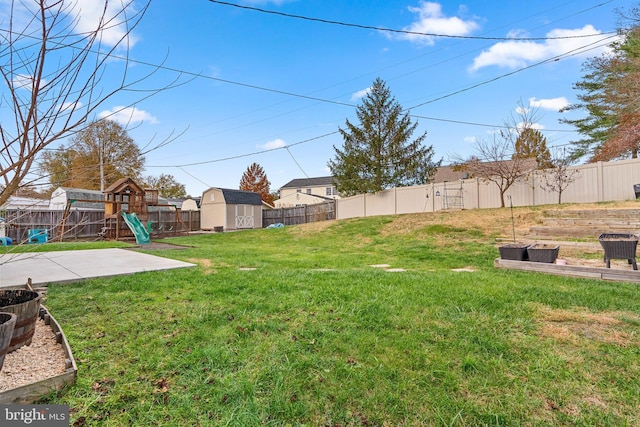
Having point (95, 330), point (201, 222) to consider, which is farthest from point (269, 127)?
point (95, 330)

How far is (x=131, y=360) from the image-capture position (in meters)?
2.05

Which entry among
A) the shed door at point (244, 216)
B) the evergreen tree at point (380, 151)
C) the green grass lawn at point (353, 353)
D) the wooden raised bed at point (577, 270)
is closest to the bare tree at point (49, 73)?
the green grass lawn at point (353, 353)

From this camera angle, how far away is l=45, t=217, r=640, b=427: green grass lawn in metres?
1.58

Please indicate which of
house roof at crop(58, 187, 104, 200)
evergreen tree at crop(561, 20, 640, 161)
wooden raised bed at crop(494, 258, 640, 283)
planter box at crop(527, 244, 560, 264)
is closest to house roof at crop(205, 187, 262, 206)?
house roof at crop(58, 187, 104, 200)

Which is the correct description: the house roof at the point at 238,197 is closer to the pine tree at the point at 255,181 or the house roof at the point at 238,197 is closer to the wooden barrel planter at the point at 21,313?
the pine tree at the point at 255,181

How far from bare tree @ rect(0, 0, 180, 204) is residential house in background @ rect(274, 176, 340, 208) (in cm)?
2997

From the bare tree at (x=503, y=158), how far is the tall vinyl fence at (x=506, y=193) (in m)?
0.42

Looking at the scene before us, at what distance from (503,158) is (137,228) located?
15.9 meters

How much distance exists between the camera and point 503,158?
46.1ft

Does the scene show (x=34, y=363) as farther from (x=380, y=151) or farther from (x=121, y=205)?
(x=380, y=151)

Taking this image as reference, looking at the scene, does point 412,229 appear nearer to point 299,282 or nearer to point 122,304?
point 299,282

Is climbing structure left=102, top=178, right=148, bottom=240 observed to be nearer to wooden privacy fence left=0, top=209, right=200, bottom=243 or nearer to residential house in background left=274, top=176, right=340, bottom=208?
wooden privacy fence left=0, top=209, right=200, bottom=243

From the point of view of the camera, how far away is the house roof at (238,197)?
72.2 ft

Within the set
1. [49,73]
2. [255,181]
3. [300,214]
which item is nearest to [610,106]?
[300,214]
